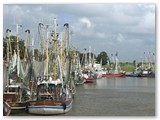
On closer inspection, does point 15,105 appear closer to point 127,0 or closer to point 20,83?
point 20,83

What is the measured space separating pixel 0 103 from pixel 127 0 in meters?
4.40

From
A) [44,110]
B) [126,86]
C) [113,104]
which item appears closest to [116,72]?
[126,86]

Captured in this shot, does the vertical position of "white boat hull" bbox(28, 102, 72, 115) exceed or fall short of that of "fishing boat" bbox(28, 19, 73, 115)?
it falls short

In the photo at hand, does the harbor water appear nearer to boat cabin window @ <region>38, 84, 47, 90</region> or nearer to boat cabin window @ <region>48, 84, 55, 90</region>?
boat cabin window @ <region>48, 84, 55, 90</region>

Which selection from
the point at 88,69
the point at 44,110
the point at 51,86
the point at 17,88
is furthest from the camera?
the point at 88,69

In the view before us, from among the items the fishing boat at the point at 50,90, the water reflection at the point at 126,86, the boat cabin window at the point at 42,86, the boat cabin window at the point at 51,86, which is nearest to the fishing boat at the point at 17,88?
the fishing boat at the point at 50,90

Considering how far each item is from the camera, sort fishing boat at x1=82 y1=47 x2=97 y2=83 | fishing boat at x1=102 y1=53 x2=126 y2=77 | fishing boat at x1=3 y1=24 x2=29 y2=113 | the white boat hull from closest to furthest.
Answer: the white boat hull < fishing boat at x1=3 y1=24 x2=29 y2=113 < fishing boat at x1=82 y1=47 x2=97 y2=83 < fishing boat at x1=102 y1=53 x2=126 y2=77

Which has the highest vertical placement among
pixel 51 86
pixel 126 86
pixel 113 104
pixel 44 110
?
pixel 51 86

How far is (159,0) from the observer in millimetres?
10414

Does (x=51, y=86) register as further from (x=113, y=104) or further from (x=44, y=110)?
(x=113, y=104)

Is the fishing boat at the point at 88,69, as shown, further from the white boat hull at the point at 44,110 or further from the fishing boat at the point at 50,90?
the white boat hull at the point at 44,110

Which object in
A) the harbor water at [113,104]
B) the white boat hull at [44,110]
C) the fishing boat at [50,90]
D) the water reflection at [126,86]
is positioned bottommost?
the water reflection at [126,86]

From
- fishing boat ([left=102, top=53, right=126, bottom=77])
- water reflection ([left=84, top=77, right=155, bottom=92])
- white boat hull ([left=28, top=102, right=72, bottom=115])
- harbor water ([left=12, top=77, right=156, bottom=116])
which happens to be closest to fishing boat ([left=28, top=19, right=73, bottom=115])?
white boat hull ([left=28, top=102, right=72, bottom=115])

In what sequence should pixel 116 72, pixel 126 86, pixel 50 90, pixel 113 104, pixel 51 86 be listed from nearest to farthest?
pixel 50 90 → pixel 51 86 → pixel 113 104 → pixel 126 86 → pixel 116 72
